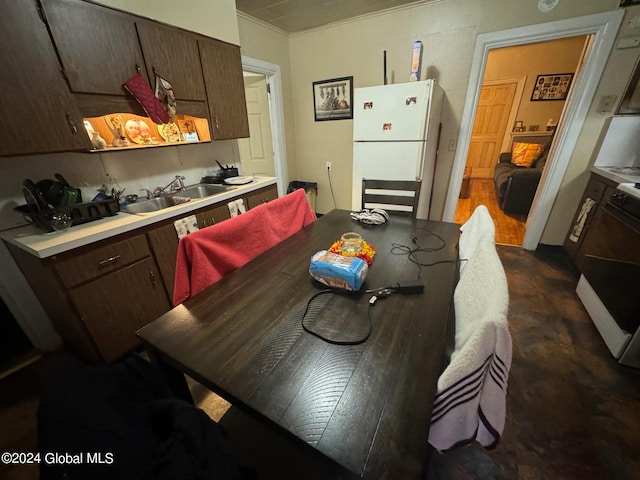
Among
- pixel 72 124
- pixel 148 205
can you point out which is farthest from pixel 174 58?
pixel 148 205

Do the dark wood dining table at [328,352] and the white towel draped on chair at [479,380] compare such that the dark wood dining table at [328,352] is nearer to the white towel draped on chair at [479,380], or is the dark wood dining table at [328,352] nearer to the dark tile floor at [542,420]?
the white towel draped on chair at [479,380]

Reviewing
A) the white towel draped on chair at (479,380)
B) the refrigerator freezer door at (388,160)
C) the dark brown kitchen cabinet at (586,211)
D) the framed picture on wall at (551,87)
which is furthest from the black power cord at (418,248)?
the framed picture on wall at (551,87)

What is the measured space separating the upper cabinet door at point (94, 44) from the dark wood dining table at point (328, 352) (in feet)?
4.79

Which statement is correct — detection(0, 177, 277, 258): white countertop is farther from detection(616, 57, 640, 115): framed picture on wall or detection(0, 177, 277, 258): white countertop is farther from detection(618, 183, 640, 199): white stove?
detection(616, 57, 640, 115): framed picture on wall

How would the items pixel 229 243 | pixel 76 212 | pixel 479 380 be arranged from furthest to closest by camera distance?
1. pixel 76 212
2. pixel 229 243
3. pixel 479 380

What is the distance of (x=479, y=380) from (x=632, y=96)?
2.86 metres

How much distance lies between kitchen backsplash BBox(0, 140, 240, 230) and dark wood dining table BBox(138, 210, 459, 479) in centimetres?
142

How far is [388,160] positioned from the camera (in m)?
2.39

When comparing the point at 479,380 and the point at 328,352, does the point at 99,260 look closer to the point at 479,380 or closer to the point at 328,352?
the point at 328,352

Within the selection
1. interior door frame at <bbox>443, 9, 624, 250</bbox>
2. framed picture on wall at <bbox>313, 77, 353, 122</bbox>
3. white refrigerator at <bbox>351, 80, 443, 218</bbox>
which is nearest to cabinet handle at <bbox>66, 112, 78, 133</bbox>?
white refrigerator at <bbox>351, 80, 443, 218</bbox>

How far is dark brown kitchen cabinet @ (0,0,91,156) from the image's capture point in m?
1.17

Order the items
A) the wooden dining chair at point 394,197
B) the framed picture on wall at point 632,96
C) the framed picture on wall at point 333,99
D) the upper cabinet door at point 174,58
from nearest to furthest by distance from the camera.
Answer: the upper cabinet door at point 174,58 → the wooden dining chair at point 394,197 → the framed picture on wall at point 632,96 → the framed picture on wall at point 333,99

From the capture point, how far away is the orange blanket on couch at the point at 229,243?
101 cm

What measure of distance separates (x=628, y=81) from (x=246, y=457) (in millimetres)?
3461
